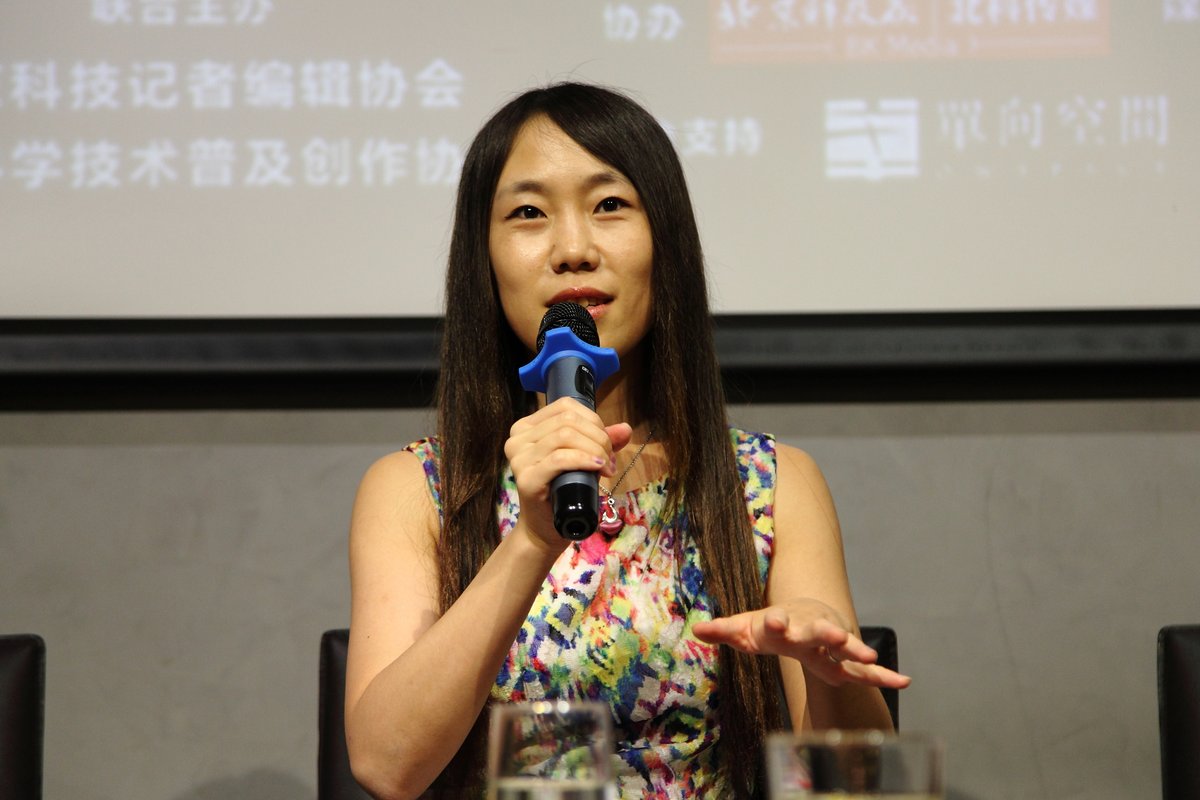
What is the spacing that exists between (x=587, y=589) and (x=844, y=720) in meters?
0.33

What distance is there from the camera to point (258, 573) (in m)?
2.13

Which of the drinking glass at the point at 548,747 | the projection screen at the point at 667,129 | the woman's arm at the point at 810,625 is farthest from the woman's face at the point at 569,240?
the drinking glass at the point at 548,747

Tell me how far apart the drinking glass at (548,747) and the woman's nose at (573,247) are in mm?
744

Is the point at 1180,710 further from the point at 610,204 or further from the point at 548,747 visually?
the point at 548,747

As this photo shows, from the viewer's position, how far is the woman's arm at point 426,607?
3.06ft

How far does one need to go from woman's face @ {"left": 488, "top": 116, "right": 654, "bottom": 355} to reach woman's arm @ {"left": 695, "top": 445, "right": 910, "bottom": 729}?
29 cm

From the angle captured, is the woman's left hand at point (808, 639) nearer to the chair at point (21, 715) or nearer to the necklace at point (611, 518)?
the necklace at point (611, 518)

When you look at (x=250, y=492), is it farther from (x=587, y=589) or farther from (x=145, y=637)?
(x=587, y=589)

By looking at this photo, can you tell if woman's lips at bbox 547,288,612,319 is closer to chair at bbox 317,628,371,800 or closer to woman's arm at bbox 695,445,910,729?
woman's arm at bbox 695,445,910,729

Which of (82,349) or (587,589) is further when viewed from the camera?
(82,349)

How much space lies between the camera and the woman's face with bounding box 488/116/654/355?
1.39 metres

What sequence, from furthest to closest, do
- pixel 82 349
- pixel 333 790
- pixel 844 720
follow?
pixel 82 349, pixel 333 790, pixel 844 720

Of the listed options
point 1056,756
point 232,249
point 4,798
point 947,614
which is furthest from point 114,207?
point 1056,756

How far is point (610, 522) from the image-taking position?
149 centimetres
